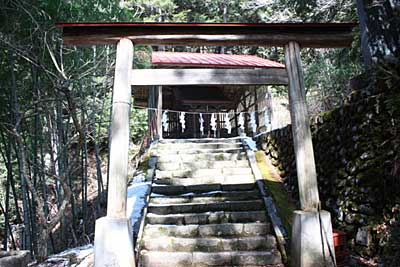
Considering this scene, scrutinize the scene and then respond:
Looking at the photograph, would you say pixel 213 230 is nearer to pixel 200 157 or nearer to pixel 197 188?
pixel 197 188

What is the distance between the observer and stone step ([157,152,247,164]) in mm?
6199

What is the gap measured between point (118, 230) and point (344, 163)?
3.00 meters

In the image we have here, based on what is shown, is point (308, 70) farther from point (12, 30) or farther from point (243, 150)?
point (12, 30)

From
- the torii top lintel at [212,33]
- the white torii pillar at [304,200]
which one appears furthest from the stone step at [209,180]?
the torii top lintel at [212,33]

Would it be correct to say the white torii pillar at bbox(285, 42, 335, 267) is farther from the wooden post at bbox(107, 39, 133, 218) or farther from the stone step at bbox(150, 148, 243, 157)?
the stone step at bbox(150, 148, 243, 157)

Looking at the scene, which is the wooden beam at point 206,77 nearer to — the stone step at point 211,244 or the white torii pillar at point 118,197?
the white torii pillar at point 118,197

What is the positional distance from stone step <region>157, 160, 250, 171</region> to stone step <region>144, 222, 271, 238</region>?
1.87 meters

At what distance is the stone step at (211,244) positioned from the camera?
3.87m

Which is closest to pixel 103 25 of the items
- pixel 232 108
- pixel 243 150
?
pixel 243 150

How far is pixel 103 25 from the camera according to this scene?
11.7 feet

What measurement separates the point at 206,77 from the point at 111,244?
226 cm

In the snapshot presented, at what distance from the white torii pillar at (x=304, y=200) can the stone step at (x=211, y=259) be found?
328 mm

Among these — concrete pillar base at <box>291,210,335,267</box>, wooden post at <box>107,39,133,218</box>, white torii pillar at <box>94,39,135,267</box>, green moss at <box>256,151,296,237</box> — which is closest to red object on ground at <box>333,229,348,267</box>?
concrete pillar base at <box>291,210,335,267</box>

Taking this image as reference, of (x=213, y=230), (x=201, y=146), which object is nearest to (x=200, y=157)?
(x=201, y=146)
